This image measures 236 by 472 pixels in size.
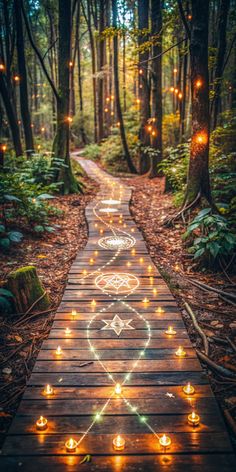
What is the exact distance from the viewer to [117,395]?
2.76m

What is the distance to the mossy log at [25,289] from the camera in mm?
4230

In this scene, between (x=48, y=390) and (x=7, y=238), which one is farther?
(x=7, y=238)

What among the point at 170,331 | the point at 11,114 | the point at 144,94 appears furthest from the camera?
the point at 144,94

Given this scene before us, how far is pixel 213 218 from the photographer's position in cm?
562

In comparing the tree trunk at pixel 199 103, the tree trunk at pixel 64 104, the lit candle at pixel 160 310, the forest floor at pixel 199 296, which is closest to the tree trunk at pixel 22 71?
the tree trunk at pixel 64 104

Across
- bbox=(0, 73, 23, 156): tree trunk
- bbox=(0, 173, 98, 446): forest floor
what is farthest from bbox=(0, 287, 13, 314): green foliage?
bbox=(0, 73, 23, 156): tree trunk

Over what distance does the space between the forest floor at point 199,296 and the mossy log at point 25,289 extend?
2.07 meters

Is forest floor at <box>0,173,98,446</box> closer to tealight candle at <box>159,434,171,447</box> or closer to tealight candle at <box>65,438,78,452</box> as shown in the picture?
tealight candle at <box>65,438,78,452</box>

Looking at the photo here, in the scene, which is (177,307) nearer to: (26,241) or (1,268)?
(1,268)

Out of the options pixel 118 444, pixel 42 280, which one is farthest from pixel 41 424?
pixel 42 280

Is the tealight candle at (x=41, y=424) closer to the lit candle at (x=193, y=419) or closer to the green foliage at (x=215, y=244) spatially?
the lit candle at (x=193, y=419)

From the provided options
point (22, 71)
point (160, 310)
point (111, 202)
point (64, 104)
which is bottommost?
point (160, 310)

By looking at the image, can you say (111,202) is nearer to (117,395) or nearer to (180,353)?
(180,353)

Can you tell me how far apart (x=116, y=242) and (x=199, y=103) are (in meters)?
3.65
